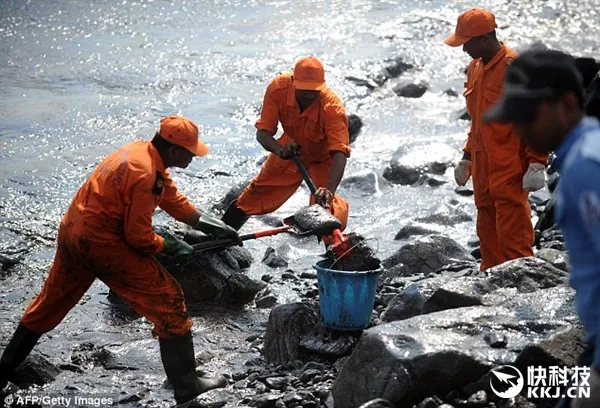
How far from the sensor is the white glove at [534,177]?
20.6 feet

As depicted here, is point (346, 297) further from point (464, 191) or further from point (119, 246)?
point (464, 191)

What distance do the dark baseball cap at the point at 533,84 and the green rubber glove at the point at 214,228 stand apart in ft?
10.7

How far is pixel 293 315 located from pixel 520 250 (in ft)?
5.31

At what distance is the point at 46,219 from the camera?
29.3 feet

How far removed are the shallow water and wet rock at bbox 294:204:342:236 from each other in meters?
0.96

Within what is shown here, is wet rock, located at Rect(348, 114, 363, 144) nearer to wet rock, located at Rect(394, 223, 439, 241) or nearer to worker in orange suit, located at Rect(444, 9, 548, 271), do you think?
Result: wet rock, located at Rect(394, 223, 439, 241)

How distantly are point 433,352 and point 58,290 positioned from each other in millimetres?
2185

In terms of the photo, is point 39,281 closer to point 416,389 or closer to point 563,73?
point 416,389

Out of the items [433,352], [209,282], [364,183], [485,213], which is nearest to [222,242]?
[209,282]

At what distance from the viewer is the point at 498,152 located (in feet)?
21.3

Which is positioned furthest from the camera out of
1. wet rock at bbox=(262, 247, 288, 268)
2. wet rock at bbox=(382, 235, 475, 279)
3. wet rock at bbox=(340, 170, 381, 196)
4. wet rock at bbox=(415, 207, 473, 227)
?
wet rock at bbox=(340, 170, 381, 196)

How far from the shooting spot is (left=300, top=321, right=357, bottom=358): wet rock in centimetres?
586

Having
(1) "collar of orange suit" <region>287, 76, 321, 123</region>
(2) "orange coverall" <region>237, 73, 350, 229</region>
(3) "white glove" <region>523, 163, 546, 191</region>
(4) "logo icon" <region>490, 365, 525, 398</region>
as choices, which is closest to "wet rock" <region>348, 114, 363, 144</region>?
(2) "orange coverall" <region>237, 73, 350, 229</region>

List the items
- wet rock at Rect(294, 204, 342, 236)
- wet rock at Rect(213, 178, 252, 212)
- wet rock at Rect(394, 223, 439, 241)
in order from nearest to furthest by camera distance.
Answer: wet rock at Rect(294, 204, 342, 236) → wet rock at Rect(394, 223, 439, 241) → wet rock at Rect(213, 178, 252, 212)
